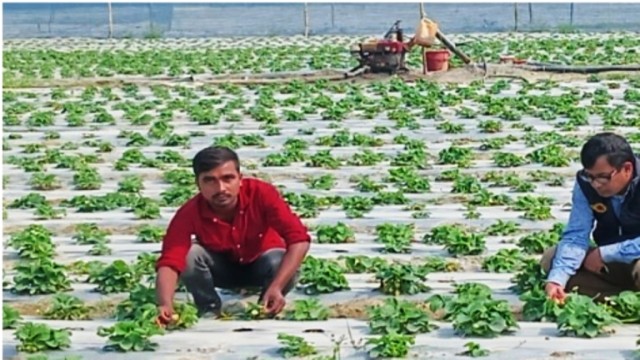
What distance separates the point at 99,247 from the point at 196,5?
135 ft

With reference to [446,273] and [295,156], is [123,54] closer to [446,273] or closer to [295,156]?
[295,156]

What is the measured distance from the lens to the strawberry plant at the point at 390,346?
4.66 meters

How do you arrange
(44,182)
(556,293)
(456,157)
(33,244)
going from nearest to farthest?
(556,293)
(33,244)
(44,182)
(456,157)

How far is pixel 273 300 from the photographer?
5.24 m

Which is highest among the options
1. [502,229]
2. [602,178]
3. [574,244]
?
[602,178]

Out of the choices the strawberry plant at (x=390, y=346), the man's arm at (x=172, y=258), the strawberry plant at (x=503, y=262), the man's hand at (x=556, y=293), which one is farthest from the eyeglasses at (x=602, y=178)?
the man's arm at (x=172, y=258)

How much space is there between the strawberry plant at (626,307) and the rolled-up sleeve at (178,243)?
6.22 feet

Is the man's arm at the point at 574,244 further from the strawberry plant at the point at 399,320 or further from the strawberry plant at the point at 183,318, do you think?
the strawberry plant at the point at 183,318

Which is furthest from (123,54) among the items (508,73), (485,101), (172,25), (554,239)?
(554,239)

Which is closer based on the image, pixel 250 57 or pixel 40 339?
pixel 40 339

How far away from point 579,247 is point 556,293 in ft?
0.87

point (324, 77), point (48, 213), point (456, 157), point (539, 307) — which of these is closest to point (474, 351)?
point (539, 307)

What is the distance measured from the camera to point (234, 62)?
23734 mm

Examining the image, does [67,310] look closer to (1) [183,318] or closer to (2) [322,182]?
(1) [183,318]
